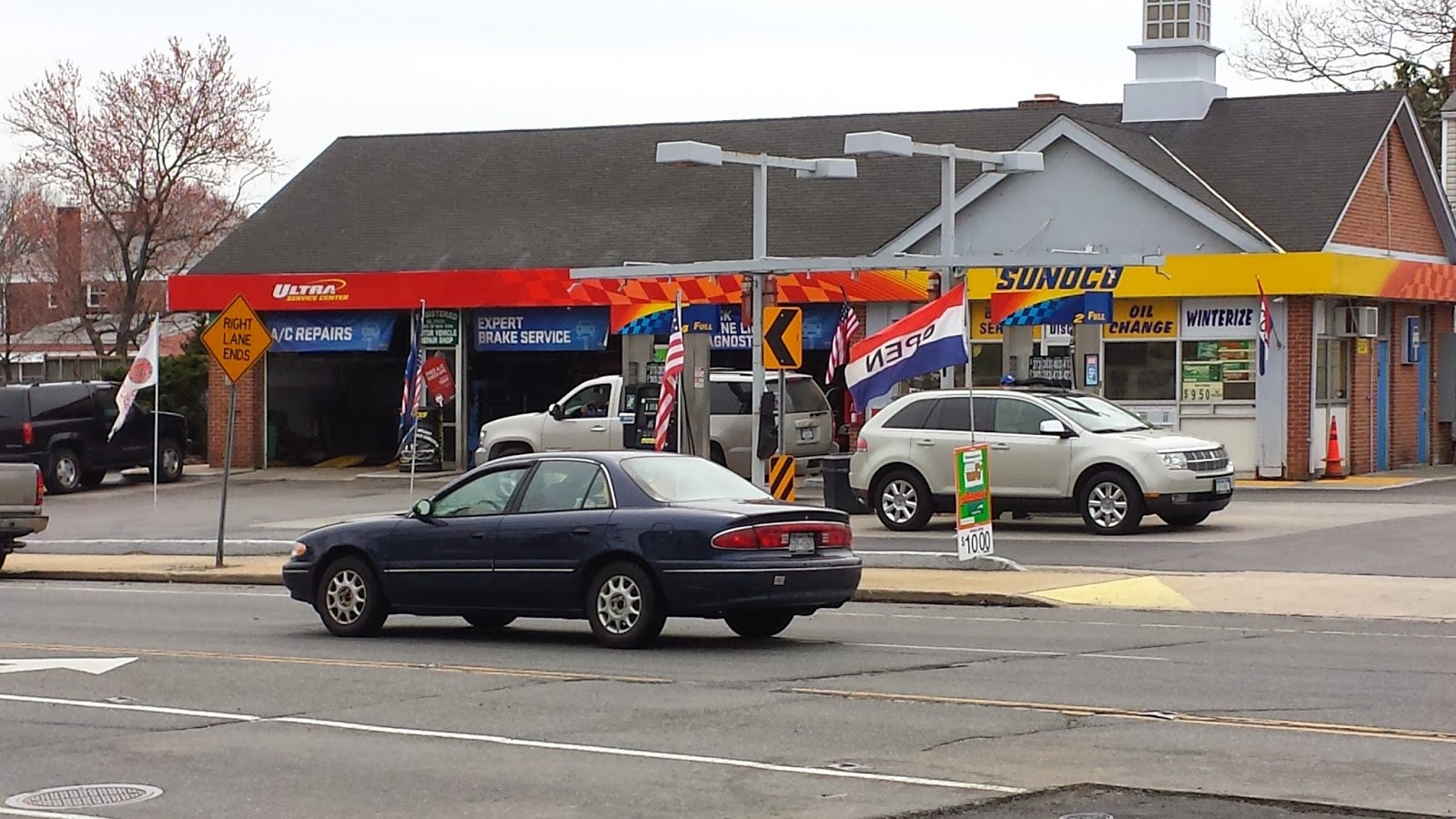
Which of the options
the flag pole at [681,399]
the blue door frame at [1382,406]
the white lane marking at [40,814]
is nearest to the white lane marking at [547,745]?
the white lane marking at [40,814]

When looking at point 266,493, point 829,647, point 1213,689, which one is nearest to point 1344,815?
point 1213,689

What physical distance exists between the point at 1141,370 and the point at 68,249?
50.8 meters

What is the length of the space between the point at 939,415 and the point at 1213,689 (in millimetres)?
12617

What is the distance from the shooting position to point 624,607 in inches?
573

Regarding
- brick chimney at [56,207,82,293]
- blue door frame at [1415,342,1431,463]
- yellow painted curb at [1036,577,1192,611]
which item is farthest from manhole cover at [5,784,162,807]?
brick chimney at [56,207,82,293]

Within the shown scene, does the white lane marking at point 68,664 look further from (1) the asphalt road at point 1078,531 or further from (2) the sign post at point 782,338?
(2) the sign post at point 782,338

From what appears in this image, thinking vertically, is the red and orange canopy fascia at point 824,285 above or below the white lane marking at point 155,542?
above

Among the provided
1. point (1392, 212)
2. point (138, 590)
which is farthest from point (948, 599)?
point (1392, 212)

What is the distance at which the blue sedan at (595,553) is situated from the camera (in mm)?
14289

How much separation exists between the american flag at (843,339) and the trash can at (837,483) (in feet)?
19.4

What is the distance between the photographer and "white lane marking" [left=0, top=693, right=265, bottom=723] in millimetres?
11820

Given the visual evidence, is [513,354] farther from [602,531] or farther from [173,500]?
[602,531]

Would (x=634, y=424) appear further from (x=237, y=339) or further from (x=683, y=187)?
(x=683, y=187)

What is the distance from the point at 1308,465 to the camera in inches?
1259
